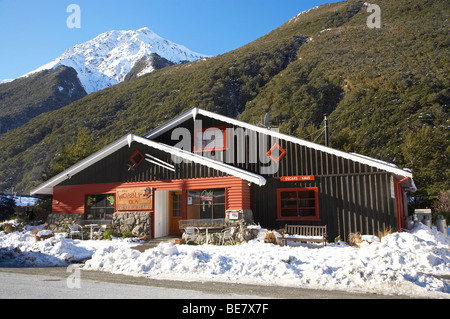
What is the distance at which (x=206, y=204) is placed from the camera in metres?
16.0

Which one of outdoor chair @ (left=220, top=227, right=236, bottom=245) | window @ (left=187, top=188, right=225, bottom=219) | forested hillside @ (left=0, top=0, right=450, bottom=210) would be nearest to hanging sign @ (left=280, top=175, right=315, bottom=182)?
window @ (left=187, top=188, right=225, bottom=219)

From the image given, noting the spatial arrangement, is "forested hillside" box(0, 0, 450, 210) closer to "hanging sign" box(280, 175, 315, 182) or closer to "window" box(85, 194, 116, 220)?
"hanging sign" box(280, 175, 315, 182)

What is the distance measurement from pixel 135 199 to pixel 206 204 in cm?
351

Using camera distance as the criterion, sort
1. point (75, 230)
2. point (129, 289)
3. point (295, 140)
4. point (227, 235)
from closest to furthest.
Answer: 1. point (129, 289)
2. point (227, 235)
3. point (295, 140)
4. point (75, 230)

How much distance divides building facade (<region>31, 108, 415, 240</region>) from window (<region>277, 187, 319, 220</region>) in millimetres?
44

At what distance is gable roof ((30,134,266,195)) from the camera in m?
15.0

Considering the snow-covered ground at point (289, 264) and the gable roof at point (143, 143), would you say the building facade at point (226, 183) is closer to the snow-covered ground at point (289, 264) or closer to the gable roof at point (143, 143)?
the gable roof at point (143, 143)

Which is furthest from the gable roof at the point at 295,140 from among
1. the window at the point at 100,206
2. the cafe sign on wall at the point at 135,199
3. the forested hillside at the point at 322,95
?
the forested hillside at the point at 322,95

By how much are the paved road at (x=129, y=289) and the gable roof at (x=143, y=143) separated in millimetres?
7429

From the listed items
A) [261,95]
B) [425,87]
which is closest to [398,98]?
[425,87]

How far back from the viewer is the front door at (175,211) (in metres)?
17.9

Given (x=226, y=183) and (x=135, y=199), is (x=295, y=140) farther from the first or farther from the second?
(x=135, y=199)

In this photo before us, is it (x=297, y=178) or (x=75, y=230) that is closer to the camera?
(x=297, y=178)

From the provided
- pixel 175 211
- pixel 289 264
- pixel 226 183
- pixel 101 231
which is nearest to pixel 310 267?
pixel 289 264
